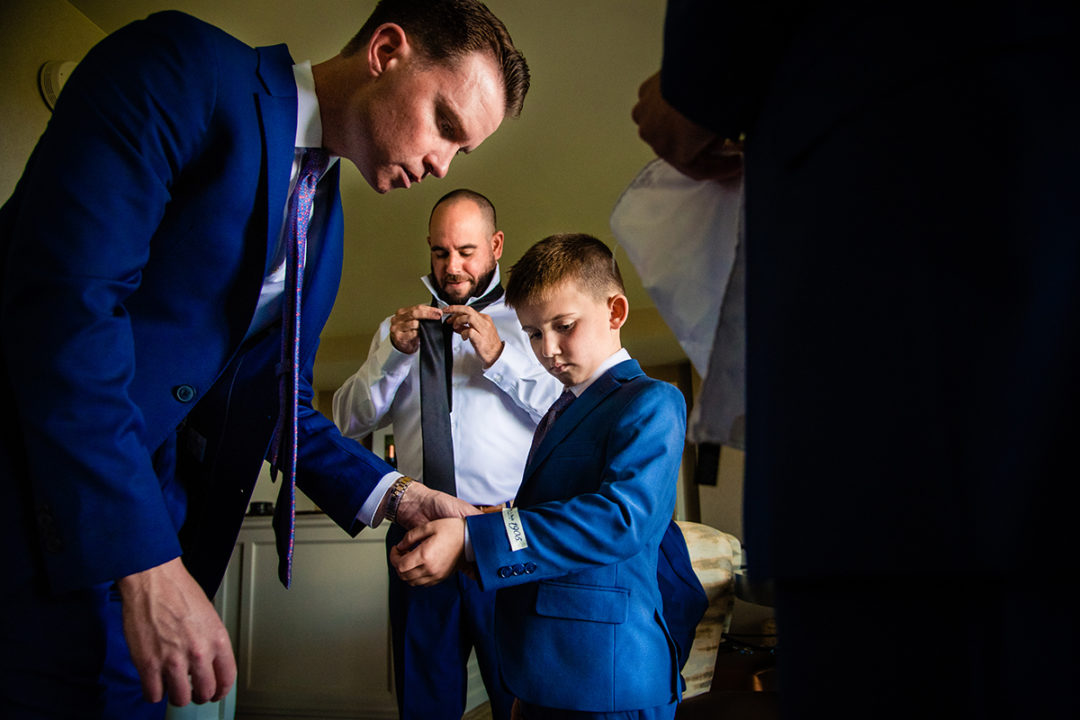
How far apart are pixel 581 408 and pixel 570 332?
199 mm

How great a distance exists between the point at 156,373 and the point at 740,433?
615mm

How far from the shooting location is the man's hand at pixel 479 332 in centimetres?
182

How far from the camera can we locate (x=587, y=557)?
3.18 feet

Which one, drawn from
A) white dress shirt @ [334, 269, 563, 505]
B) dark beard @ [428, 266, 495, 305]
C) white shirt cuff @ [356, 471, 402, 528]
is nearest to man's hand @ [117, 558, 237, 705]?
white shirt cuff @ [356, 471, 402, 528]

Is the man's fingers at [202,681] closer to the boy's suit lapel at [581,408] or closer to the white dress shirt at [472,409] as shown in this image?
the boy's suit lapel at [581,408]

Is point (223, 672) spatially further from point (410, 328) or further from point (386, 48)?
point (410, 328)

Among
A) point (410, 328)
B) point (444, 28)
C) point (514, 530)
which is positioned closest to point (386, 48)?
point (444, 28)

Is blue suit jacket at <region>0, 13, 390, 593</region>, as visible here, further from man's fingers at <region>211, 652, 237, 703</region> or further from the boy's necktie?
the boy's necktie

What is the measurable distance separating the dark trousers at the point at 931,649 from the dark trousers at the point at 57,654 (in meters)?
0.63

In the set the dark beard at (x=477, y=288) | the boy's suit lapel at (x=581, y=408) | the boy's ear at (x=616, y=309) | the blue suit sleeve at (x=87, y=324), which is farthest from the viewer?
the dark beard at (x=477, y=288)

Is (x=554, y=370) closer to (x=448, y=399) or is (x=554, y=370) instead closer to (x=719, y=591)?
(x=448, y=399)

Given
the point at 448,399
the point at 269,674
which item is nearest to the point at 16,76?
the point at 448,399

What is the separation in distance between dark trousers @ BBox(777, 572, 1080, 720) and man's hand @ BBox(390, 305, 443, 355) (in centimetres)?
159

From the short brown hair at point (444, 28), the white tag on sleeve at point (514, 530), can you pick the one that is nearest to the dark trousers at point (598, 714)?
the white tag on sleeve at point (514, 530)
